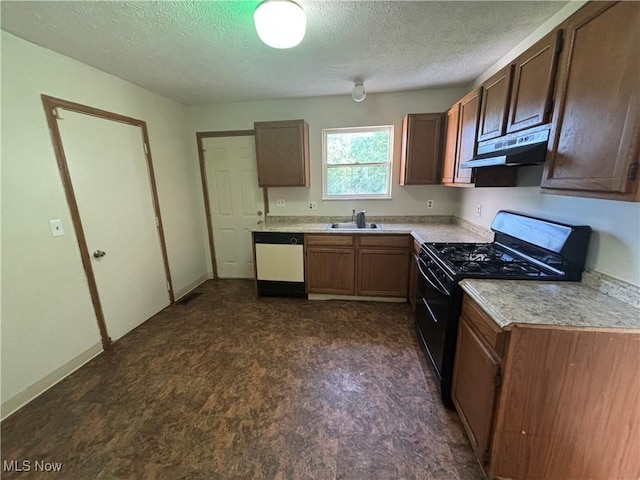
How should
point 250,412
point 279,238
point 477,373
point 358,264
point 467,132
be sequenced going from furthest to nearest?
point 279,238, point 358,264, point 467,132, point 250,412, point 477,373

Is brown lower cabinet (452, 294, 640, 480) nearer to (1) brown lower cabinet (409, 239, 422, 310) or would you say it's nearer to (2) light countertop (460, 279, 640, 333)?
(2) light countertop (460, 279, 640, 333)

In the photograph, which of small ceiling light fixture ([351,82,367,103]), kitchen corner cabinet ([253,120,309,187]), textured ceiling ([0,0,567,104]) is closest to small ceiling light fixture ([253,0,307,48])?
textured ceiling ([0,0,567,104])

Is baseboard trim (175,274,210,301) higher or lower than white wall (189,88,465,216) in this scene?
lower

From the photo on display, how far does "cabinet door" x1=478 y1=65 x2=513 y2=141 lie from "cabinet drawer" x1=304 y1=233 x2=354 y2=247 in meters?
1.58

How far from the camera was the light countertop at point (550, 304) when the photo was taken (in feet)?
3.63

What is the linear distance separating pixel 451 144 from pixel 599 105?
1.65m

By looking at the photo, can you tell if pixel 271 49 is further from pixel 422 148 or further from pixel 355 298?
pixel 355 298

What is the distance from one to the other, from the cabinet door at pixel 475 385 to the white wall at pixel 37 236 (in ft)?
9.65

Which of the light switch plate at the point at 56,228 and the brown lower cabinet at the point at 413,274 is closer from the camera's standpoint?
the light switch plate at the point at 56,228

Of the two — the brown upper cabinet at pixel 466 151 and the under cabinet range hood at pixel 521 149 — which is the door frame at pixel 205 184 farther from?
the under cabinet range hood at pixel 521 149

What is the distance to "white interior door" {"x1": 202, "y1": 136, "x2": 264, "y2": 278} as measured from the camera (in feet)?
11.9

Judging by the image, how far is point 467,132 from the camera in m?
2.34

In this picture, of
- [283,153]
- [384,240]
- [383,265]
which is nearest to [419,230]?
[384,240]

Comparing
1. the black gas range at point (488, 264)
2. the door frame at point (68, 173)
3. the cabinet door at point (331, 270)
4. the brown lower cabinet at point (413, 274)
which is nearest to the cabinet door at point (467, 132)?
the black gas range at point (488, 264)
